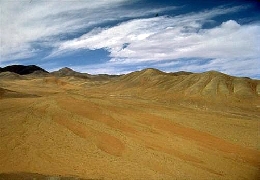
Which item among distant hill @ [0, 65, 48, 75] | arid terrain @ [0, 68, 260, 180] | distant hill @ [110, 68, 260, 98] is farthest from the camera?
distant hill @ [0, 65, 48, 75]

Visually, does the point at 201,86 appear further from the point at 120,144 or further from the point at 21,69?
the point at 21,69

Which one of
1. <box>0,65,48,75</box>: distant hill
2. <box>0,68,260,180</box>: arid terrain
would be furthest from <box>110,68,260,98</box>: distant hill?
<box>0,65,48,75</box>: distant hill

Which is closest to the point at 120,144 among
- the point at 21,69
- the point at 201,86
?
the point at 201,86

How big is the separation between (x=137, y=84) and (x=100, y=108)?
147 ft

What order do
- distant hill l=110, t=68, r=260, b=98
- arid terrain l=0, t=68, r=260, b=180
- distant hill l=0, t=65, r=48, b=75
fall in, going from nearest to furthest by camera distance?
1. arid terrain l=0, t=68, r=260, b=180
2. distant hill l=110, t=68, r=260, b=98
3. distant hill l=0, t=65, r=48, b=75

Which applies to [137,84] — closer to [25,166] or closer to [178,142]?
[178,142]

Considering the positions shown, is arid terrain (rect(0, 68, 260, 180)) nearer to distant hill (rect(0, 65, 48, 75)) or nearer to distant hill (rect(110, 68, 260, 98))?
distant hill (rect(110, 68, 260, 98))

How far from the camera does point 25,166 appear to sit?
41.4ft

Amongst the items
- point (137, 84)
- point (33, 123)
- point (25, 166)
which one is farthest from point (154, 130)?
point (137, 84)

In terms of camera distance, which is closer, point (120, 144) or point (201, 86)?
point (120, 144)

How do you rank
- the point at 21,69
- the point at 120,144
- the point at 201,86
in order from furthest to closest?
1. the point at 21,69
2. the point at 201,86
3. the point at 120,144

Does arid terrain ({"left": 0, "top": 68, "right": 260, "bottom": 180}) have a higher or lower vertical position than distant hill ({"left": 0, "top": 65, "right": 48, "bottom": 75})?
lower

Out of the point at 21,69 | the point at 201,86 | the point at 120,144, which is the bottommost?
the point at 120,144

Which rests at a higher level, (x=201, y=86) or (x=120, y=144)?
(x=201, y=86)
